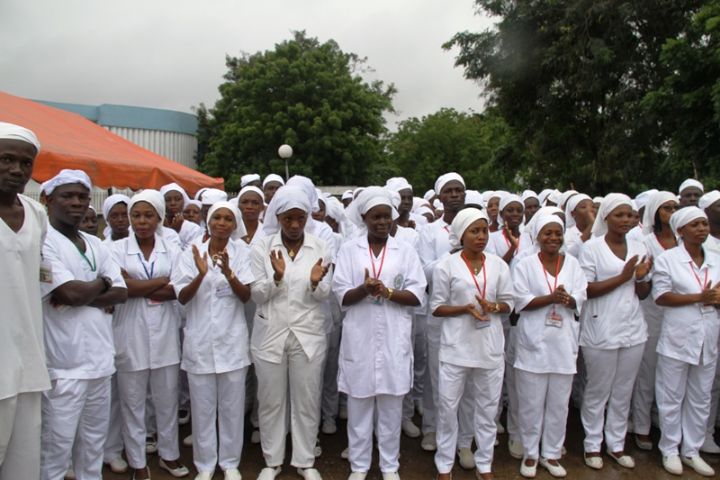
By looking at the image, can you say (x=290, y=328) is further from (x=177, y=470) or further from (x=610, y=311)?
(x=610, y=311)

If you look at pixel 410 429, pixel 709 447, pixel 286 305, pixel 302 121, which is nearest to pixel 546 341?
pixel 410 429

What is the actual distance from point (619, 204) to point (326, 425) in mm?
3407

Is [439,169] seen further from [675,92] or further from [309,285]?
[309,285]

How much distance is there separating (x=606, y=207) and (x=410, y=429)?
275cm

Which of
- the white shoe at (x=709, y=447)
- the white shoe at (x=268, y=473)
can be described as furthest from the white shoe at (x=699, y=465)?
the white shoe at (x=268, y=473)

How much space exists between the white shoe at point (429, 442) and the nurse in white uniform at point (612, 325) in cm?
131

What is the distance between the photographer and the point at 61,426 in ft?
10.8

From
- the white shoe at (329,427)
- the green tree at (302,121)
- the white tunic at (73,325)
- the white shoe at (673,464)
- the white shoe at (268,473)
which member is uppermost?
the green tree at (302,121)

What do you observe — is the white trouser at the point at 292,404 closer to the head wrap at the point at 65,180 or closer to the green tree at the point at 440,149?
the head wrap at the point at 65,180

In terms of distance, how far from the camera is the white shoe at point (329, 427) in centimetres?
524

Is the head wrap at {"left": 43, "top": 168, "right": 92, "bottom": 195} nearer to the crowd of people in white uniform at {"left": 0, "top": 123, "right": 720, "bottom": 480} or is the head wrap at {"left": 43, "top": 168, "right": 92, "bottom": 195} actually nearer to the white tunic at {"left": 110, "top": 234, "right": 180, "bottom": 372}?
the crowd of people in white uniform at {"left": 0, "top": 123, "right": 720, "bottom": 480}

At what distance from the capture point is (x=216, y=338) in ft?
13.5

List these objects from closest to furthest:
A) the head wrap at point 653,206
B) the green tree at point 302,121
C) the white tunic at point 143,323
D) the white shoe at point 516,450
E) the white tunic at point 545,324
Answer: the white tunic at point 143,323 → the white tunic at point 545,324 → the white shoe at point 516,450 → the head wrap at point 653,206 → the green tree at point 302,121

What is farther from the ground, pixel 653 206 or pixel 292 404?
pixel 653 206
